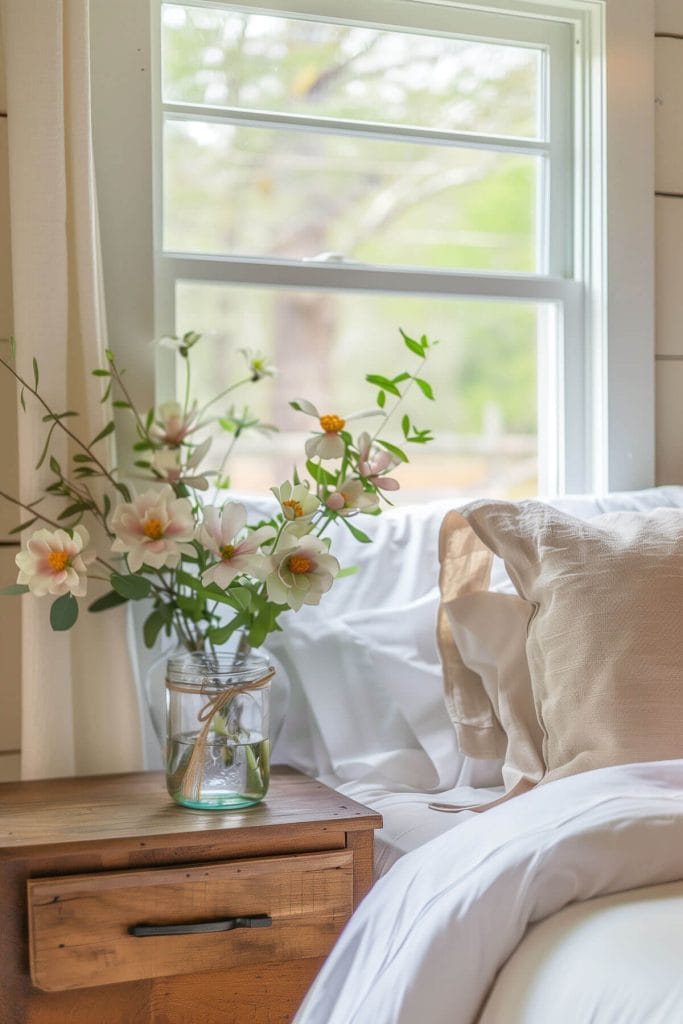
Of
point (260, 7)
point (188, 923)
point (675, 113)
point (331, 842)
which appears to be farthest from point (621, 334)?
point (188, 923)

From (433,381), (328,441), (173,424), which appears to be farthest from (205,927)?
(433,381)

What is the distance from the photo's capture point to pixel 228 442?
7.73 feet

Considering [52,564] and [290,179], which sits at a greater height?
[290,179]

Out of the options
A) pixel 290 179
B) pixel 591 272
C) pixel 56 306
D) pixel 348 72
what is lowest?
pixel 56 306

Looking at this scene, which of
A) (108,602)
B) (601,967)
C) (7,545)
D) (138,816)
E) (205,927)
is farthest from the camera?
(7,545)

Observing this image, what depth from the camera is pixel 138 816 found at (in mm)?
1413

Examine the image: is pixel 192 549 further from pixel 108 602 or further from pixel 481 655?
pixel 481 655

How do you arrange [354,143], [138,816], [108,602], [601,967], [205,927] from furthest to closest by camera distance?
1. [354,143]
2. [108,602]
3. [138,816]
4. [205,927]
5. [601,967]

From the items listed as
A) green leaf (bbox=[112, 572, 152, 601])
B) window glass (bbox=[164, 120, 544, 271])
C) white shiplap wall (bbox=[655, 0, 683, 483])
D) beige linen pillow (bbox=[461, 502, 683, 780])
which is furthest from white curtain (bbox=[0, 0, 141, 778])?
white shiplap wall (bbox=[655, 0, 683, 483])

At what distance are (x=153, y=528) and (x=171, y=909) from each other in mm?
466

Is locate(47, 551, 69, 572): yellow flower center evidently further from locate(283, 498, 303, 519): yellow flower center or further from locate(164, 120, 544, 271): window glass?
locate(164, 120, 544, 271): window glass

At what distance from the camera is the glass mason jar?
1.46m

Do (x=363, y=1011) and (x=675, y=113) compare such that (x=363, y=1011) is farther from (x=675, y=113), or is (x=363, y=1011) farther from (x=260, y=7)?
(x=675, y=113)

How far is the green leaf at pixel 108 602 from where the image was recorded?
5.35 feet
